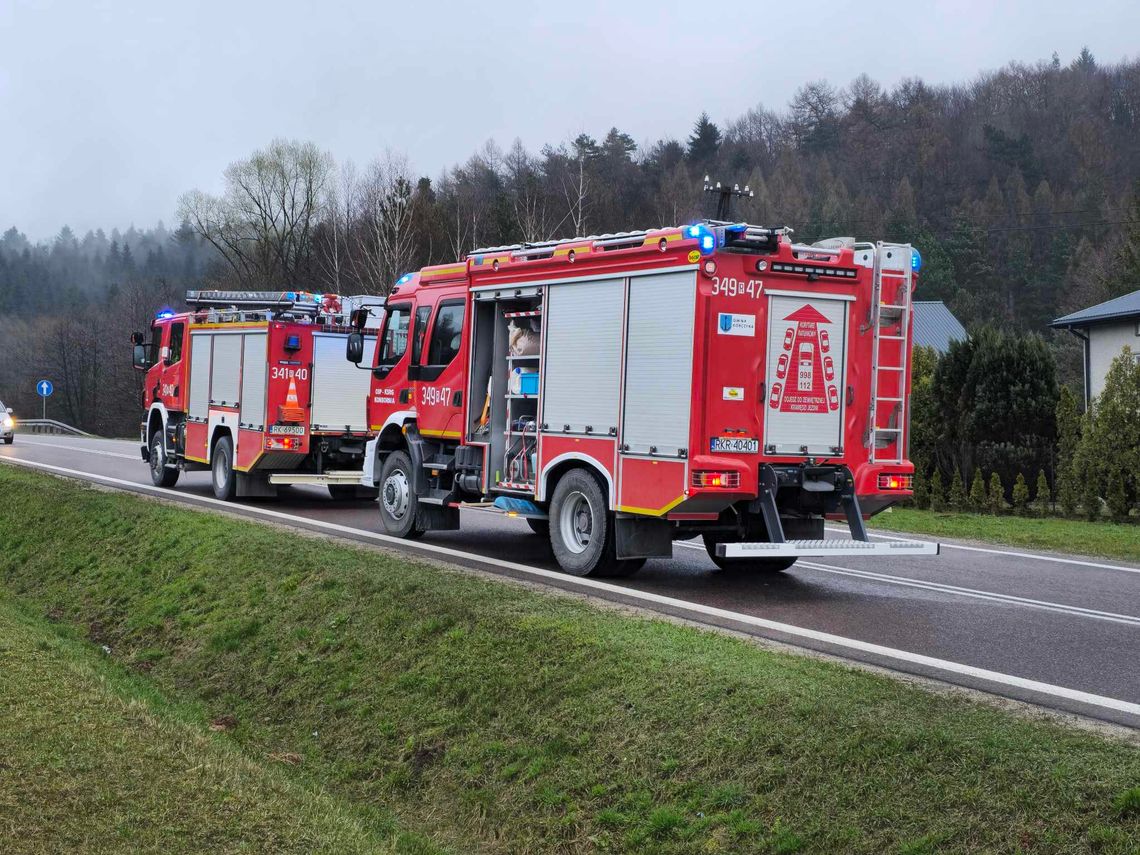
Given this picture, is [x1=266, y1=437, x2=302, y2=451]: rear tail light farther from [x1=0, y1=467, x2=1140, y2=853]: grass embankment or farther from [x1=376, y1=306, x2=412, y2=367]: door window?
[x1=0, y1=467, x2=1140, y2=853]: grass embankment

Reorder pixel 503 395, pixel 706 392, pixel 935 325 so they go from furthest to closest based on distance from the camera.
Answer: pixel 935 325 < pixel 503 395 < pixel 706 392

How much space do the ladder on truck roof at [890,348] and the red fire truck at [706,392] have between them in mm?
17

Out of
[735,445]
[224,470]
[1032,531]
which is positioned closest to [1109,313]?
[1032,531]

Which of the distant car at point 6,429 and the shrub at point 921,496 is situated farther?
the distant car at point 6,429

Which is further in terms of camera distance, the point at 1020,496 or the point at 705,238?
the point at 1020,496

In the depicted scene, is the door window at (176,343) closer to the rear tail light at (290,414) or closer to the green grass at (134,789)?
the rear tail light at (290,414)

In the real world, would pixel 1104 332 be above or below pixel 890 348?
above

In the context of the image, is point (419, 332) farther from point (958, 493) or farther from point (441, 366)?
point (958, 493)

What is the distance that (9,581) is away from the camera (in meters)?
15.8

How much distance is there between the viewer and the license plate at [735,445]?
417 inches

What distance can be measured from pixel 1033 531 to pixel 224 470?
1245 cm

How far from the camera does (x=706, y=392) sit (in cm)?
1058

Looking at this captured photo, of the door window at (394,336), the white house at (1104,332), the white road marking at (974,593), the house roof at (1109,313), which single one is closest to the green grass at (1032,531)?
the white road marking at (974,593)

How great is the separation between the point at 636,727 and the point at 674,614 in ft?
9.00
